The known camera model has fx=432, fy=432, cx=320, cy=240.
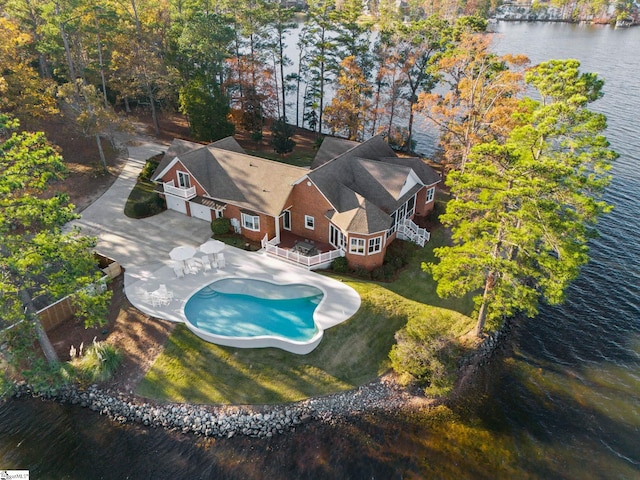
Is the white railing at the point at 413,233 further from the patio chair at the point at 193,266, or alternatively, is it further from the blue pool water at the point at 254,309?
the patio chair at the point at 193,266

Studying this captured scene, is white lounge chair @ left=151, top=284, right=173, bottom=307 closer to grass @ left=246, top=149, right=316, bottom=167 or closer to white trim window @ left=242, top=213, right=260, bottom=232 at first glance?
white trim window @ left=242, top=213, right=260, bottom=232

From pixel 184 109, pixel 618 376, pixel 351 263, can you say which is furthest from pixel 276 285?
pixel 184 109

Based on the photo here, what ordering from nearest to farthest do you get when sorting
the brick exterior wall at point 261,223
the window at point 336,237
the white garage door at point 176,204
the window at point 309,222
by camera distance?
1. the window at point 336,237
2. the brick exterior wall at point 261,223
3. the window at point 309,222
4. the white garage door at point 176,204

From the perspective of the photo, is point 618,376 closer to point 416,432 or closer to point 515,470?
point 515,470

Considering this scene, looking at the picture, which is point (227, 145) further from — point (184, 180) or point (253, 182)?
point (253, 182)

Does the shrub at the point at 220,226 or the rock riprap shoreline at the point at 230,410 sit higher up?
the shrub at the point at 220,226

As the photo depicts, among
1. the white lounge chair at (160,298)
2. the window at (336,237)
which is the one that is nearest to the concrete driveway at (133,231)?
the white lounge chair at (160,298)
